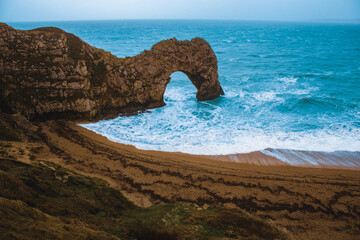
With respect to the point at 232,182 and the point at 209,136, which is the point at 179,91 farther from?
the point at 232,182

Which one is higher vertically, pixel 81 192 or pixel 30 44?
pixel 30 44

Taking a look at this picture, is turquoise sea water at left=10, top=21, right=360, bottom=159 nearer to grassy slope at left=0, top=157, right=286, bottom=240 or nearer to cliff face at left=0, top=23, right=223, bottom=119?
cliff face at left=0, top=23, right=223, bottom=119

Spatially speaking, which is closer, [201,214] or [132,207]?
[201,214]

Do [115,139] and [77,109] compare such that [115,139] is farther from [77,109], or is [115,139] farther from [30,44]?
[30,44]

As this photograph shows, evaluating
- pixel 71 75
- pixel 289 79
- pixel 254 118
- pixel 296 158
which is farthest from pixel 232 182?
pixel 289 79

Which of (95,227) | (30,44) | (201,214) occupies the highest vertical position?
(30,44)

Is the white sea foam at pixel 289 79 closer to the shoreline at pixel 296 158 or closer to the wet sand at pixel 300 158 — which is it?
the shoreline at pixel 296 158

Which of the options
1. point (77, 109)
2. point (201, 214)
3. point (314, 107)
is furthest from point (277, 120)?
point (77, 109)

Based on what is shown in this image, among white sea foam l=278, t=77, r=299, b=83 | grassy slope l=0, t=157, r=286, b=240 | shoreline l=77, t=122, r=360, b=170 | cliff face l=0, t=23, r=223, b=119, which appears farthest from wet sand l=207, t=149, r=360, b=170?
white sea foam l=278, t=77, r=299, b=83
